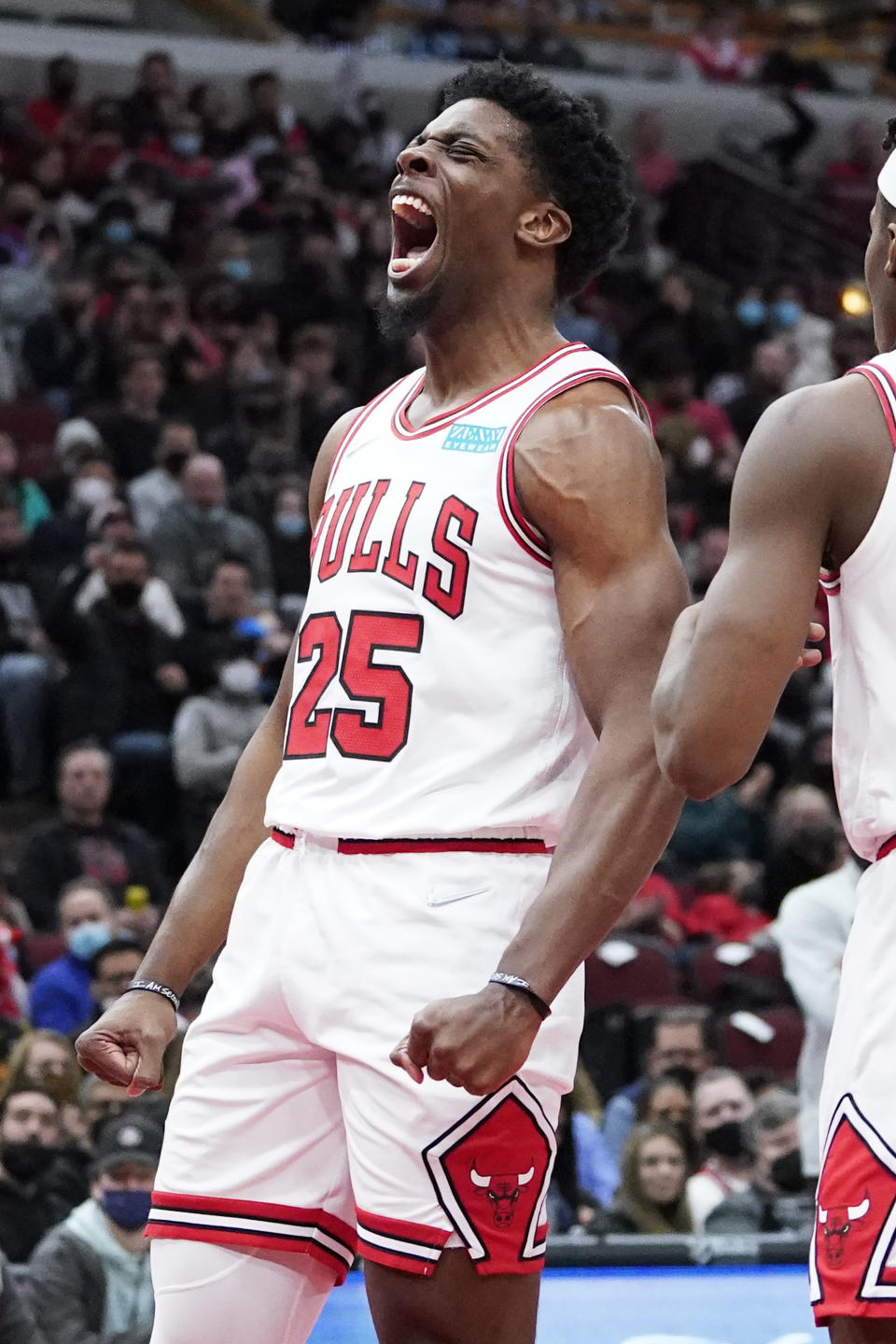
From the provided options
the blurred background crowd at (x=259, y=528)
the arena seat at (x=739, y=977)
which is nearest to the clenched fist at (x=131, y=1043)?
the blurred background crowd at (x=259, y=528)

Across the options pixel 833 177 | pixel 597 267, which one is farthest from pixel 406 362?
pixel 597 267

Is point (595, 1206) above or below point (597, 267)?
below

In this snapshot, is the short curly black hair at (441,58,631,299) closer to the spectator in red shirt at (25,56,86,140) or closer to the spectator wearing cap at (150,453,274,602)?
the spectator wearing cap at (150,453,274,602)

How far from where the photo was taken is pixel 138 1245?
561 cm

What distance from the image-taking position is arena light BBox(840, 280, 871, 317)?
1530 centimetres

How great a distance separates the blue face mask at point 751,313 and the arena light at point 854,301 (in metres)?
0.62

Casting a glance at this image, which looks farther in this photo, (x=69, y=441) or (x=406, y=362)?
(x=406, y=362)

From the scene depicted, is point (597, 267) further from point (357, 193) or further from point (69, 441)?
point (357, 193)

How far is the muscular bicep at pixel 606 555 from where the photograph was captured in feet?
9.46

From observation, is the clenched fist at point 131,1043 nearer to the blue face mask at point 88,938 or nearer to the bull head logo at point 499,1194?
the bull head logo at point 499,1194

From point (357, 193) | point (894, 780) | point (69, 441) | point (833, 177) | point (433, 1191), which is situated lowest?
point (433, 1191)

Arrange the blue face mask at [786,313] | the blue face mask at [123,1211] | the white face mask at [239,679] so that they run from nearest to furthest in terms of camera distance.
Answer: the blue face mask at [123,1211], the white face mask at [239,679], the blue face mask at [786,313]

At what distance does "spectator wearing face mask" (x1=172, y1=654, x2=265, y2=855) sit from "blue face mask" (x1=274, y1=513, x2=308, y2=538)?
1.50 m

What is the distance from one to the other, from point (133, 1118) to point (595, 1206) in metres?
1.92
